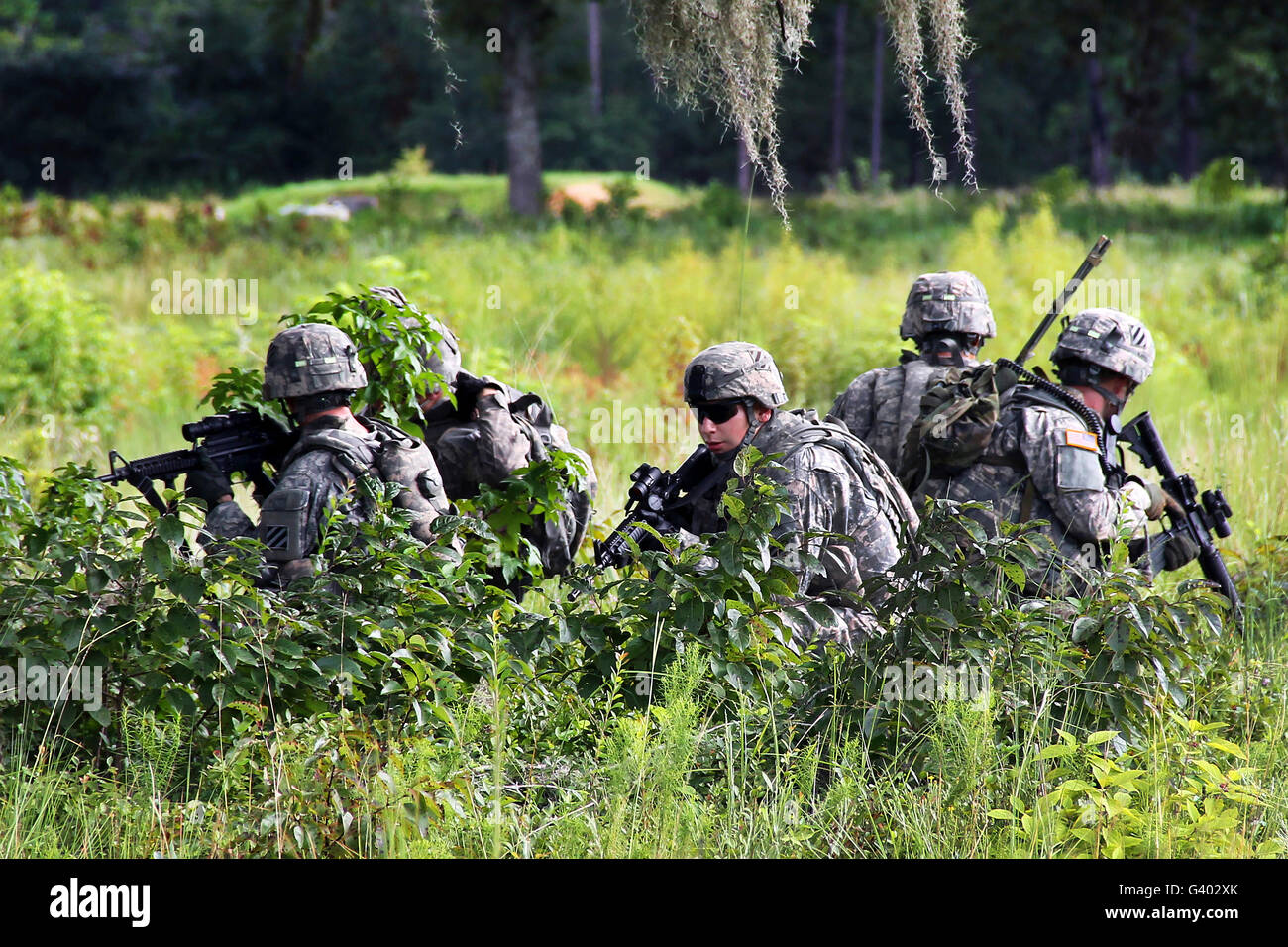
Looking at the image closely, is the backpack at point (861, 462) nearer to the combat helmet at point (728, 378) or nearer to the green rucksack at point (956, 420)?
the combat helmet at point (728, 378)

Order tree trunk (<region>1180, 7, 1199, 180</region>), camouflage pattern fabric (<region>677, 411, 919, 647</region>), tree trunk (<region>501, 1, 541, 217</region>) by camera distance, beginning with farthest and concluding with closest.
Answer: tree trunk (<region>1180, 7, 1199, 180</region>) < tree trunk (<region>501, 1, 541, 217</region>) < camouflage pattern fabric (<region>677, 411, 919, 647</region>)

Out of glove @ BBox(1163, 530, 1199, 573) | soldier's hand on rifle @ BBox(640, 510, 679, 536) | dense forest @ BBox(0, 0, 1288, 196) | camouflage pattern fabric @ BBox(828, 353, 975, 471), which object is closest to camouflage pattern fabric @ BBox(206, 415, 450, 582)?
soldier's hand on rifle @ BBox(640, 510, 679, 536)

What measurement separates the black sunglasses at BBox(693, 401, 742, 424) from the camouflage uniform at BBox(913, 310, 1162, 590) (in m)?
1.05

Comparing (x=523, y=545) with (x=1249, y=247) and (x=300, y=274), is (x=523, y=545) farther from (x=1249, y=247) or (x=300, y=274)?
(x=1249, y=247)

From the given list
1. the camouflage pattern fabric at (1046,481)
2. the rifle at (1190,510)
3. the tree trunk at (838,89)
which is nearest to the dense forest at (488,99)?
the tree trunk at (838,89)

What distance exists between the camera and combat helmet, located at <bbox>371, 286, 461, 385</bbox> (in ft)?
17.2

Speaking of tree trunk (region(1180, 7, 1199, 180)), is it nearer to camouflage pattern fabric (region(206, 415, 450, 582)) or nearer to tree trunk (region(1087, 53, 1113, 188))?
tree trunk (region(1087, 53, 1113, 188))

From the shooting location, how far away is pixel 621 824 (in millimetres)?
3361

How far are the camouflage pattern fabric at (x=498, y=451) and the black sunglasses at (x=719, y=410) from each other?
0.72m

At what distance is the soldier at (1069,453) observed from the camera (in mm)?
5090

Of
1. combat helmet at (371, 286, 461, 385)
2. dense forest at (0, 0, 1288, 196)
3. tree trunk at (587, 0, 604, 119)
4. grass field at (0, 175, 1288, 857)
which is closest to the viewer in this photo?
grass field at (0, 175, 1288, 857)

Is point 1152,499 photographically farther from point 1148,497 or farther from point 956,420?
point 956,420

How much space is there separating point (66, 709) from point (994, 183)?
1664 inches

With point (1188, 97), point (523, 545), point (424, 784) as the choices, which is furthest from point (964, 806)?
Answer: point (1188, 97)
